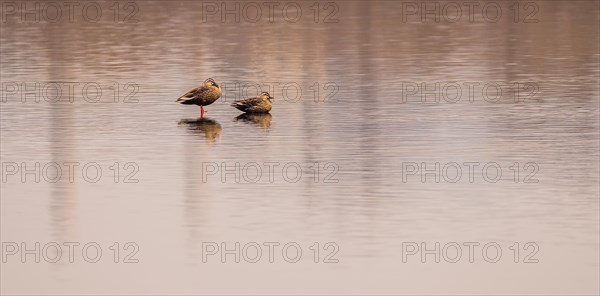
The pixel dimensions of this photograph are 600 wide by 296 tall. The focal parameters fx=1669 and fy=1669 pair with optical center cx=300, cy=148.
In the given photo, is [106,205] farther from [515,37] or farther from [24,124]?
[515,37]

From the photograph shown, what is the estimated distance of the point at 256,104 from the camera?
2591cm

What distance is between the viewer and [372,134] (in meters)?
23.1

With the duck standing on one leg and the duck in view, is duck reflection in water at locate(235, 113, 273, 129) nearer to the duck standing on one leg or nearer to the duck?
the duck

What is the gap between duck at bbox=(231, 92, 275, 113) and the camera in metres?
25.9

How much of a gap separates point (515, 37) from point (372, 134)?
62.3 feet

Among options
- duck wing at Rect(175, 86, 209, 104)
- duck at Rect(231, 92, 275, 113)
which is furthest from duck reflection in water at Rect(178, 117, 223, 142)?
duck at Rect(231, 92, 275, 113)

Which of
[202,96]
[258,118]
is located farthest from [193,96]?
[258,118]

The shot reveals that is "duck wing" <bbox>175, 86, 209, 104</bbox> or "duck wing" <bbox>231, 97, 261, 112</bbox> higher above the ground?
"duck wing" <bbox>175, 86, 209, 104</bbox>

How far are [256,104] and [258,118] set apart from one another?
439 millimetres

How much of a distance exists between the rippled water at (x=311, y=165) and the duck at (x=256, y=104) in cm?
34

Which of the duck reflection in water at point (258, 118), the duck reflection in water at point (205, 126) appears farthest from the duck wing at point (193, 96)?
the duck reflection in water at point (258, 118)

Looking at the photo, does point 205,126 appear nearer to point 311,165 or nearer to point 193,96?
point 193,96

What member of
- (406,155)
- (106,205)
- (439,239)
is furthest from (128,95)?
(439,239)

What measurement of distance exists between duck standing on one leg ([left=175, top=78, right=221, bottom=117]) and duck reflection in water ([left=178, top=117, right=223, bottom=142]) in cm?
49
